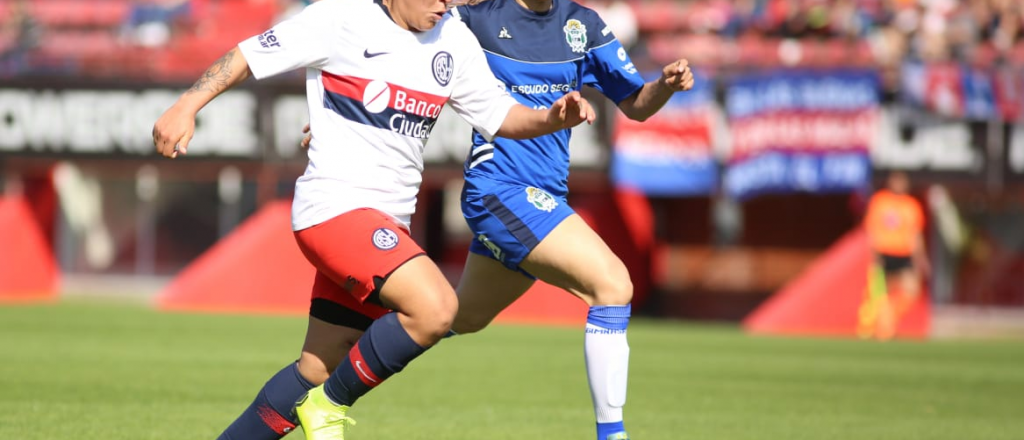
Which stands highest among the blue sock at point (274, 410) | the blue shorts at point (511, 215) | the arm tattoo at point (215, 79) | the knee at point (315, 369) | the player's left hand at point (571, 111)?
the arm tattoo at point (215, 79)

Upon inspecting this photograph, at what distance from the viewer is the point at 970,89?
19969 mm

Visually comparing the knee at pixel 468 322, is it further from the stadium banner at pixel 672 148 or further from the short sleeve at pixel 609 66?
the stadium banner at pixel 672 148

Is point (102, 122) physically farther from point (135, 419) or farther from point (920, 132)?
point (135, 419)

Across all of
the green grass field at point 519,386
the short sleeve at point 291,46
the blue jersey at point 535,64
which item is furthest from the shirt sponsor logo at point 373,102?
the green grass field at point 519,386

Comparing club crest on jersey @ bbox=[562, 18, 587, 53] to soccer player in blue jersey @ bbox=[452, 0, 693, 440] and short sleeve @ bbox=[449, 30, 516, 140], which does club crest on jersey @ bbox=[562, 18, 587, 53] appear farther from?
short sleeve @ bbox=[449, 30, 516, 140]

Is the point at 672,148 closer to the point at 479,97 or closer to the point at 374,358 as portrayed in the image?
the point at 479,97

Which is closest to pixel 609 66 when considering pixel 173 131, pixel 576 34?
pixel 576 34

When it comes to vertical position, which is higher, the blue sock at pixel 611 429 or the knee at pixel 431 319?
the knee at pixel 431 319

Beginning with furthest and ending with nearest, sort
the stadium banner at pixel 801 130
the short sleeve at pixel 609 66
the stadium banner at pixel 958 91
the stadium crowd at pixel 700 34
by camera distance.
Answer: the stadium crowd at pixel 700 34 → the stadium banner at pixel 801 130 → the stadium banner at pixel 958 91 → the short sleeve at pixel 609 66

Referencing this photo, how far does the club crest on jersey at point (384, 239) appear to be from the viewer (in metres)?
5.68

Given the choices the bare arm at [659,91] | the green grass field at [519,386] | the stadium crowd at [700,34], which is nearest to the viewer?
the bare arm at [659,91]

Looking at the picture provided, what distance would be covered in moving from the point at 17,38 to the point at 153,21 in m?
2.47

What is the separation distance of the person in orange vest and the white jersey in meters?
15.0

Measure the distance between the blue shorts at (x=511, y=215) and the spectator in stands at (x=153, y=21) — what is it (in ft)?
62.5
